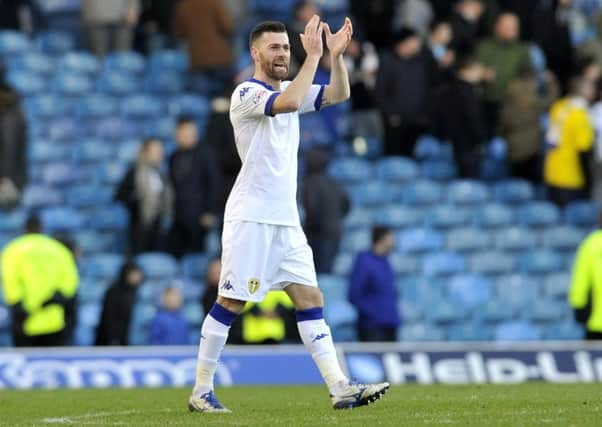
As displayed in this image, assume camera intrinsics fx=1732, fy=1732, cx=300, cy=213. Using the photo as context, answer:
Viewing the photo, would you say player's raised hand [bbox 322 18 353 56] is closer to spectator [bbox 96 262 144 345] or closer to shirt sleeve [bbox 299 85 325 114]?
shirt sleeve [bbox 299 85 325 114]

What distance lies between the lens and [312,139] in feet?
66.6

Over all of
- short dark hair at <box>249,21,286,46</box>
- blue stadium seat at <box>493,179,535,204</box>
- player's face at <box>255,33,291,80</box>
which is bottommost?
blue stadium seat at <box>493,179,535,204</box>

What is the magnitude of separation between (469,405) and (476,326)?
9.06 meters

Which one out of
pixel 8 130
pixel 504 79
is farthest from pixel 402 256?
pixel 8 130

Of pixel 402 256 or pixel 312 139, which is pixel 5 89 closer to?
pixel 312 139

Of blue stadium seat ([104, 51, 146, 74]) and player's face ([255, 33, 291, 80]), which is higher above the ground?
blue stadium seat ([104, 51, 146, 74])

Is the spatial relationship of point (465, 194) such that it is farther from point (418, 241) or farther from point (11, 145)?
point (11, 145)

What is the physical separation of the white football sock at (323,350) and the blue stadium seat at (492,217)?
10887 millimetres

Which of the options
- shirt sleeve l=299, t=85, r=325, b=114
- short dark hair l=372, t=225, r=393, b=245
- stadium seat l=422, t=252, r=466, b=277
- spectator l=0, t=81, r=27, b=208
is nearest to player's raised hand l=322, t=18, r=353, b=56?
shirt sleeve l=299, t=85, r=325, b=114

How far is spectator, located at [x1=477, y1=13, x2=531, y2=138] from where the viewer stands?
20609 millimetres

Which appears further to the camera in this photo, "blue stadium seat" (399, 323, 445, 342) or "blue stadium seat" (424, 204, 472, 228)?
"blue stadium seat" (424, 204, 472, 228)

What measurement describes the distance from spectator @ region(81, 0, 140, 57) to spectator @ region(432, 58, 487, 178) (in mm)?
4026

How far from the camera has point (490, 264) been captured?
20000 mm

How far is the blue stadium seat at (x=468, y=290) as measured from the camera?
1952 centimetres
